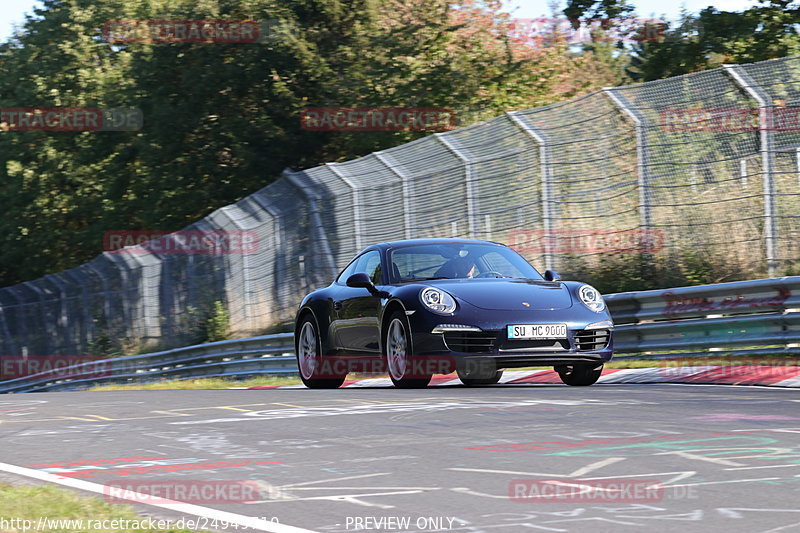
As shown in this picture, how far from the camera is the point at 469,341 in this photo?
10938 millimetres

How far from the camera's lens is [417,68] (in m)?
31.5

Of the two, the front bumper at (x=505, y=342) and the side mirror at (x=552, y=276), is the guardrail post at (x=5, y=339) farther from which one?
the front bumper at (x=505, y=342)

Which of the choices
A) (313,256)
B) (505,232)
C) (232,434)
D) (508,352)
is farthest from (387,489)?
(313,256)

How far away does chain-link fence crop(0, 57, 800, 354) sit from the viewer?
13.3 metres

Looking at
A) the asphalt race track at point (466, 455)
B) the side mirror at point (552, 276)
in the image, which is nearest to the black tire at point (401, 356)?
the asphalt race track at point (466, 455)

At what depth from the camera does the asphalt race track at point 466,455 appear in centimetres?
497

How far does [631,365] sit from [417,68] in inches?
763

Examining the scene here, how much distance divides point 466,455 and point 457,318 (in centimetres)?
436

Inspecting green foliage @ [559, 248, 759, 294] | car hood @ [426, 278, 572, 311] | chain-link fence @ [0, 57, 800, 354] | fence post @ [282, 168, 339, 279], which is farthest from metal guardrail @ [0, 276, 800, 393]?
fence post @ [282, 168, 339, 279]

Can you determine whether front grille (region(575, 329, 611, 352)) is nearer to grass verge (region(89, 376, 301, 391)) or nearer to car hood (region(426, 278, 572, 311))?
car hood (region(426, 278, 572, 311))

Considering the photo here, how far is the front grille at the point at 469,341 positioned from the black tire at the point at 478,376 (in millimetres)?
205

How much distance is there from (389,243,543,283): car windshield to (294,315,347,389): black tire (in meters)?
1.49

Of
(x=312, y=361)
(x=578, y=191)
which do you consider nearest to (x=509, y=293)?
(x=312, y=361)

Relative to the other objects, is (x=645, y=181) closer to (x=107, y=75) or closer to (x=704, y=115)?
(x=704, y=115)
